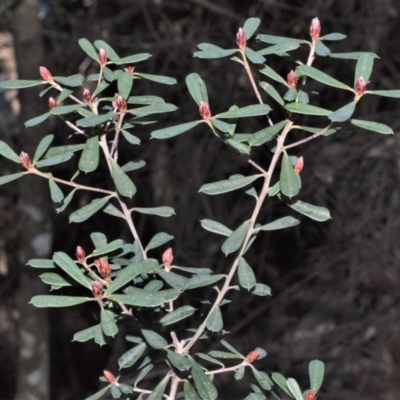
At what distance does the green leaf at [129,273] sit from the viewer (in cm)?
73

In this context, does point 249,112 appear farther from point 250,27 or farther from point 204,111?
point 250,27

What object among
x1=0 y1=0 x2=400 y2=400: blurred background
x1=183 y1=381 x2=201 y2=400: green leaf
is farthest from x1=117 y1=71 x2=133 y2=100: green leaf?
x1=0 y1=0 x2=400 y2=400: blurred background

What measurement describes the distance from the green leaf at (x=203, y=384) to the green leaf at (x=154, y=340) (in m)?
0.05

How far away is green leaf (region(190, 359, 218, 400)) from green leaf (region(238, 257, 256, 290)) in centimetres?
11

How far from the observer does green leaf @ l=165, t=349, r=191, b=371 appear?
763mm

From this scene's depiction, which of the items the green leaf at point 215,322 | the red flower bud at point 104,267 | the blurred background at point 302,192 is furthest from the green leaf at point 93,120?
the blurred background at point 302,192

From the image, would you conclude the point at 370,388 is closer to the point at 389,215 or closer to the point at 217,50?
the point at 389,215

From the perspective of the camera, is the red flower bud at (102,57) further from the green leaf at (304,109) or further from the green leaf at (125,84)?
the green leaf at (304,109)

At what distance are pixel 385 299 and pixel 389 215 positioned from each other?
336 mm

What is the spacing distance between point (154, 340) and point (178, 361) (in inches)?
1.4

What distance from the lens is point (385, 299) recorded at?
2.65 m

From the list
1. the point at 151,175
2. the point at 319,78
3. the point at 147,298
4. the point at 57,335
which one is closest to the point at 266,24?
the point at 151,175

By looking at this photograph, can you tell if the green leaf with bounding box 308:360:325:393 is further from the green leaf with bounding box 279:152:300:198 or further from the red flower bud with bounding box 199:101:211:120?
the red flower bud with bounding box 199:101:211:120

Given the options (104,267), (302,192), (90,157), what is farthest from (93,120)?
(302,192)
